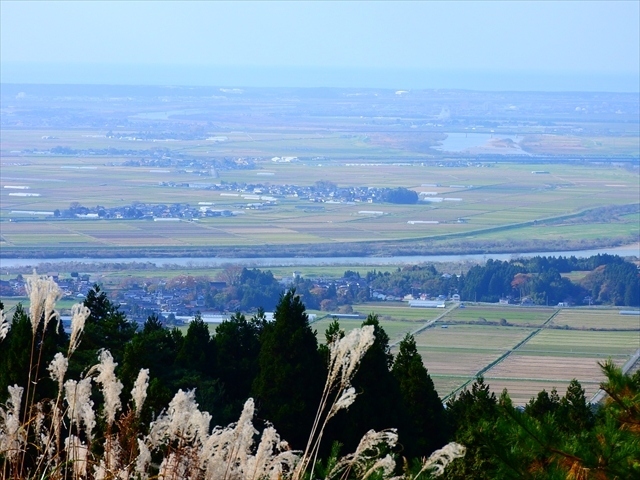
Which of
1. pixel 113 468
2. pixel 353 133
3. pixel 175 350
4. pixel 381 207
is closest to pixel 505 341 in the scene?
pixel 175 350

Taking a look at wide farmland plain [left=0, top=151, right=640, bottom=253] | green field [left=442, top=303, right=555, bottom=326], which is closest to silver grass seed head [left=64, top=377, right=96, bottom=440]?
green field [left=442, top=303, right=555, bottom=326]

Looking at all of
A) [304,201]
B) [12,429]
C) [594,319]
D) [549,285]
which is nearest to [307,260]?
[549,285]

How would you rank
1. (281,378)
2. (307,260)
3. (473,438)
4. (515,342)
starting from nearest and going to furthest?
(473,438) < (281,378) < (515,342) < (307,260)

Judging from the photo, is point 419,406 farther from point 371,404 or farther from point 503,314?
point 503,314

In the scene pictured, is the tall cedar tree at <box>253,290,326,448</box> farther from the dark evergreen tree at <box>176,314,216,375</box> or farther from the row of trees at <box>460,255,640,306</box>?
the row of trees at <box>460,255,640,306</box>

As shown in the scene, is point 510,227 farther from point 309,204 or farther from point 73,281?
point 73,281

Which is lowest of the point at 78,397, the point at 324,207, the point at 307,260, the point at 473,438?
the point at 307,260

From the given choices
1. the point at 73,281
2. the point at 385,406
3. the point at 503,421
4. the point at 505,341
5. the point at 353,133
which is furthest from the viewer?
the point at 353,133

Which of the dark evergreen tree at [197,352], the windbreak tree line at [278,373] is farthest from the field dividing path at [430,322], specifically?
the windbreak tree line at [278,373]
